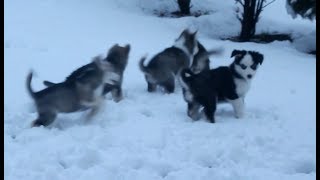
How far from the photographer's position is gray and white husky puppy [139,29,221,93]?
24.9 ft

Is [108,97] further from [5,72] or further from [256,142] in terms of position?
[256,142]

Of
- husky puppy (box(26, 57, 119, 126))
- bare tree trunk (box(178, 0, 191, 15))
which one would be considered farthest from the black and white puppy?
bare tree trunk (box(178, 0, 191, 15))

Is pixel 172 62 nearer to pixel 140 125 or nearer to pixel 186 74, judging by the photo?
pixel 186 74

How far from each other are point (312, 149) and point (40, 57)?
4.27 meters

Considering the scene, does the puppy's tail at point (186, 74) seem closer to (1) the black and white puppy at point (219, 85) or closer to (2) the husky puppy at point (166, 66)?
(1) the black and white puppy at point (219, 85)

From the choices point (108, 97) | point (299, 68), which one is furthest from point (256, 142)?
point (299, 68)

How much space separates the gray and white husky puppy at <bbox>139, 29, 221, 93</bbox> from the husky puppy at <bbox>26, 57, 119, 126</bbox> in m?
1.32

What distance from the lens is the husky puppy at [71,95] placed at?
5879mm

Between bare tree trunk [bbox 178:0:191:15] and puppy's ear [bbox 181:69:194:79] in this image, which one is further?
Result: bare tree trunk [bbox 178:0:191:15]

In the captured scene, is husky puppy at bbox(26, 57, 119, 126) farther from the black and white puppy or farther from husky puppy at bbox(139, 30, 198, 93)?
husky puppy at bbox(139, 30, 198, 93)

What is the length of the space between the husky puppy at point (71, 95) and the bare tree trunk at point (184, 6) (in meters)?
7.86

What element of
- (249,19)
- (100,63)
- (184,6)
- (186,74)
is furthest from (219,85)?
(184,6)

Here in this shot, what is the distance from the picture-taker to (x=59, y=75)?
784 centimetres

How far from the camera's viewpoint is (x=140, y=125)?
6.20 meters
